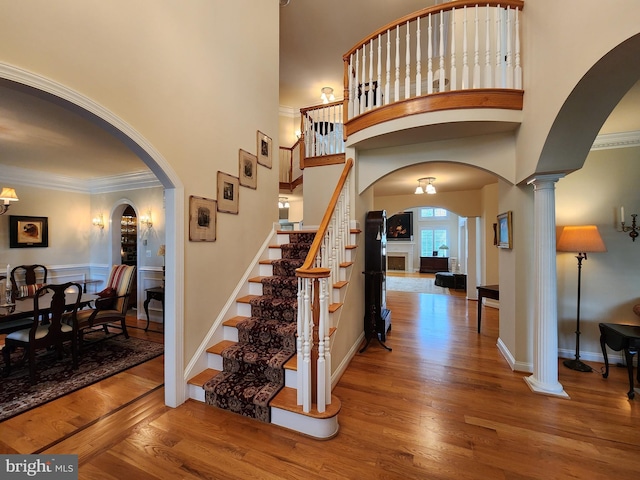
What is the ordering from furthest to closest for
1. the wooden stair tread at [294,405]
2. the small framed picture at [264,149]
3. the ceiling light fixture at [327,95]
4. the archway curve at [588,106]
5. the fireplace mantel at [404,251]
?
the fireplace mantel at [404,251] → the ceiling light fixture at [327,95] → the small framed picture at [264,149] → the wooden stair tread at [294,405] → the archway curve at [588,106]

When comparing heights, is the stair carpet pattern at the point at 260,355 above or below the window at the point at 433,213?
below

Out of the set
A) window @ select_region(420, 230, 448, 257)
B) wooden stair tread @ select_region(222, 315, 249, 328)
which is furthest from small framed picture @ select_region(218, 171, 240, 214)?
window @ select_region(420, 230, 448, 257)

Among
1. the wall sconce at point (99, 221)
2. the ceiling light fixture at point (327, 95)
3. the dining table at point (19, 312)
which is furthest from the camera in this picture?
the ceiling light fixture at point (327, 95)

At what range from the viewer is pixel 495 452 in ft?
5.77

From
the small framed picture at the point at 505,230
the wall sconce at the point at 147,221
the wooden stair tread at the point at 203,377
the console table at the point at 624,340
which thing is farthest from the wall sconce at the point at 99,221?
the console table at the point at 624,340

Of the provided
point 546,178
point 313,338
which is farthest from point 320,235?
point 546,178

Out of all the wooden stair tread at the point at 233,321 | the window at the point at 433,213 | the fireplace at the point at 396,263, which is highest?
the window at the point at 433,213

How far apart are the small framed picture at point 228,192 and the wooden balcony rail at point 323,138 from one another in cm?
203

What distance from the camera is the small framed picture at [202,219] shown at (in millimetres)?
2394

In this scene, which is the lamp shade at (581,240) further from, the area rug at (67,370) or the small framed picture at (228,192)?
the area rug at (67,370)

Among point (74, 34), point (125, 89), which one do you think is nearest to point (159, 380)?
point (125, 89)

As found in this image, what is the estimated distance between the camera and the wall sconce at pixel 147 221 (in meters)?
4.97

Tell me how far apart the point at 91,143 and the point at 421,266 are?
11.9 meters

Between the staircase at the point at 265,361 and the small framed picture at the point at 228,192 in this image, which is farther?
the small framed picture at the point at 228,192
